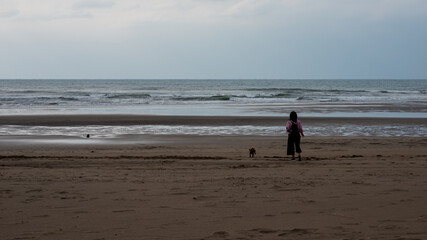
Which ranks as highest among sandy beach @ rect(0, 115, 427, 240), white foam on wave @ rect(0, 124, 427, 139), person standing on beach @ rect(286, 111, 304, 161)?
person standing on beach @ rect(286, 111, 304, 161)

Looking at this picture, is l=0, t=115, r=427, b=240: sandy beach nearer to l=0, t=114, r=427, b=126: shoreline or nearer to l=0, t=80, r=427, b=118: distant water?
l=0, t=114, r=427, b=126: shoreline

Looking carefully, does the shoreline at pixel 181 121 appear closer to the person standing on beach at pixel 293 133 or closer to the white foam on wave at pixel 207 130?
the white foam on wave at pixel 207 130

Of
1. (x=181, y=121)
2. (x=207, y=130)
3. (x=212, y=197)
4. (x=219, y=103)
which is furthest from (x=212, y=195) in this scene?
(x=219, y=103)

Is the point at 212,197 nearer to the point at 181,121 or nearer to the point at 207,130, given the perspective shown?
the point at 207,130

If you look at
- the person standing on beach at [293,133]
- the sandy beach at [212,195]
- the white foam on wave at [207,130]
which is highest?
the person standing on beach at [293,133]

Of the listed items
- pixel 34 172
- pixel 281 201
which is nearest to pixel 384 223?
pixel 281 201

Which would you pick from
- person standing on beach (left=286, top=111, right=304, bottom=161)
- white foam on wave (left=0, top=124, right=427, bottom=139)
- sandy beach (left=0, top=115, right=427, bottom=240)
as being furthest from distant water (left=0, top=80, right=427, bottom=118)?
sandy beach (left=0, top=115, right=427, bottom=240)

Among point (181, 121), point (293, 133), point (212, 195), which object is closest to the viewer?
point (212, 195)

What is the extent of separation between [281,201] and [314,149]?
298 inches

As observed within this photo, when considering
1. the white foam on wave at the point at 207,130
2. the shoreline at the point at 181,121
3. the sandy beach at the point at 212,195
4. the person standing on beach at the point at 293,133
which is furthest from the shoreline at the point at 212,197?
the shoreline at the point at 181,121

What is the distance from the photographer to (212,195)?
21.8ft

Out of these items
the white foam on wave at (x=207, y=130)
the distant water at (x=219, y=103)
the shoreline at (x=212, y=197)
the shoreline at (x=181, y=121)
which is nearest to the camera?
the shoreline at (x=212, y=197)

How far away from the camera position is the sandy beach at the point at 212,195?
517cm

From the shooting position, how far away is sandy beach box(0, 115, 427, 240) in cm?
517
